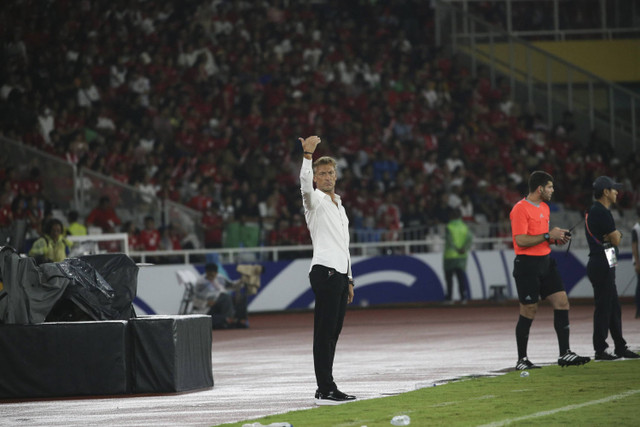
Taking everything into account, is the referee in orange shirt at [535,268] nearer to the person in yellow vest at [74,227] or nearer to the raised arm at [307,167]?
the raised arm at [307,167]

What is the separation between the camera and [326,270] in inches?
414

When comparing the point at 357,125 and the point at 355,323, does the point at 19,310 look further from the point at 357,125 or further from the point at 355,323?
the point at 357,125

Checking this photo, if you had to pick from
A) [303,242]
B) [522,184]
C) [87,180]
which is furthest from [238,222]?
[522,184]

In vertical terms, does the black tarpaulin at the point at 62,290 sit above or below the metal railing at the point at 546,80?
below

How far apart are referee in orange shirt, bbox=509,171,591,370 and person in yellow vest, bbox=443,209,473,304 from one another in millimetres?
14102

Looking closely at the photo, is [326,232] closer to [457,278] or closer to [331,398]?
[331,398]

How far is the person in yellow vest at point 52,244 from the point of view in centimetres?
1905

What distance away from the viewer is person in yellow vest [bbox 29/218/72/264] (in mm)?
19047

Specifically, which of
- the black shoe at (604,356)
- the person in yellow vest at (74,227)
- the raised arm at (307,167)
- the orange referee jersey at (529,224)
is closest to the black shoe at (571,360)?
the black shoe at (604,356)

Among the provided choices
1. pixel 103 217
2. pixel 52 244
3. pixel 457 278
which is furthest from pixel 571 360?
pixel 457 278

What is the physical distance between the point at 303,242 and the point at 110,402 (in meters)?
16.6

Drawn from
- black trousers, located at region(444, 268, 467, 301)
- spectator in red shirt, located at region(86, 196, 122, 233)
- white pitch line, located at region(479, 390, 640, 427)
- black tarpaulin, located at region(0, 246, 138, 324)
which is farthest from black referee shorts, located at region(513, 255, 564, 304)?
black trousers, located at region(444, 268, 467, 301)

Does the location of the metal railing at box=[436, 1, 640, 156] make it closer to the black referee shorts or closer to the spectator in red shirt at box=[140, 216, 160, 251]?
the spectator in red shirt at box=[140, 216, 160, 251]

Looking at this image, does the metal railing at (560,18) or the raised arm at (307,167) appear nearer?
the raised arm at (307,167)
